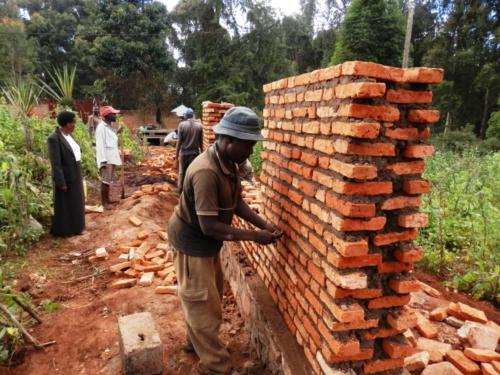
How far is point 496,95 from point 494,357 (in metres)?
23.7

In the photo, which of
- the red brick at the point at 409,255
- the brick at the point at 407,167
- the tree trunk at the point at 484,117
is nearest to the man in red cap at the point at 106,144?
the brick at the point at 407,167

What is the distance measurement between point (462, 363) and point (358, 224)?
1700mm

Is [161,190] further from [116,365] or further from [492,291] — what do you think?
[492,291]

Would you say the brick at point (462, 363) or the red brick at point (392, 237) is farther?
the brick at point (462, 363)

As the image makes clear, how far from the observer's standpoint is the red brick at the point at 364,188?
1737 mm

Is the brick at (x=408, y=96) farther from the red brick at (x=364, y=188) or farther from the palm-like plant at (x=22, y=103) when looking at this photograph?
the palm-like plant at (x=22, y=103)

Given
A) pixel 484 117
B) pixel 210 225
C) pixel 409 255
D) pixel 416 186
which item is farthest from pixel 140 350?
pixel 484 117

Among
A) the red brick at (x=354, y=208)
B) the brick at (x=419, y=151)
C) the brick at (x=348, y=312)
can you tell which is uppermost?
the brick at (x=419, y=151)

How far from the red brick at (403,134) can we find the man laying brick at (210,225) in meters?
0.83

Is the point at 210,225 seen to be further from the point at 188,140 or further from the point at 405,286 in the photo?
the point at 188,140

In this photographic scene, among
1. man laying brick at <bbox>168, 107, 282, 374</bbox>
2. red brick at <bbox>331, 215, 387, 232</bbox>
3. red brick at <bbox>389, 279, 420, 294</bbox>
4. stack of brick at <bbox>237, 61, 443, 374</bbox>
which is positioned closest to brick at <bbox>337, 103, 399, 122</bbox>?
stack of brick at <bbox>237, 61, 443, 374</bbox>

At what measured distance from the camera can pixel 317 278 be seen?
2.05 metres

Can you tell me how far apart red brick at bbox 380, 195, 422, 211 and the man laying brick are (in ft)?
2.86

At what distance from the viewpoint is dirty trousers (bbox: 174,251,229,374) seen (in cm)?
258
